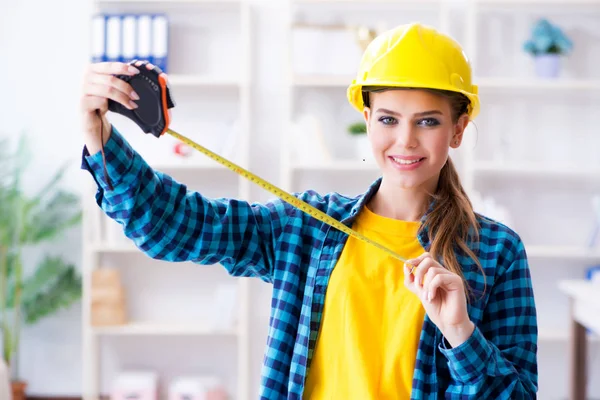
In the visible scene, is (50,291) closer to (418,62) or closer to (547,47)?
(547,47)

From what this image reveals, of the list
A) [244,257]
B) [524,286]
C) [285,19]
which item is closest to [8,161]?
[285,19]

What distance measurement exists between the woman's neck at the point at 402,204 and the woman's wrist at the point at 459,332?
1.04 feet

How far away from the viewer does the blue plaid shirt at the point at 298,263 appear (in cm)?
129

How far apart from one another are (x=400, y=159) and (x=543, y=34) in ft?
10.2

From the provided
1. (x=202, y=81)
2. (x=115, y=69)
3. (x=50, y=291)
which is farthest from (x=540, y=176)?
(x=115, y=69)

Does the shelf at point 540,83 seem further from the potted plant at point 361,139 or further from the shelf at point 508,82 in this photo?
the potted plant at point 361,139

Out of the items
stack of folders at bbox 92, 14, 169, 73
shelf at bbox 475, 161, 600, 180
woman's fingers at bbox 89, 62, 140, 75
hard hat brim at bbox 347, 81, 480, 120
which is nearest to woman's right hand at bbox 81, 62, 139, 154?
woman's fingers at bbox 89, 62, 140, 75

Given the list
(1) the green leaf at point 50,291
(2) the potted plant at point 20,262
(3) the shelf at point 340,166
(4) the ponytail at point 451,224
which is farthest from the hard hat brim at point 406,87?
(1) the green leaf at point 50,291

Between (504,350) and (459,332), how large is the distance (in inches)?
7.3

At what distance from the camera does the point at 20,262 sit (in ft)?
14.9

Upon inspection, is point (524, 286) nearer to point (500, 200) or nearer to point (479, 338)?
point (479, 338)

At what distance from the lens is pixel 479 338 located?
1.26 m

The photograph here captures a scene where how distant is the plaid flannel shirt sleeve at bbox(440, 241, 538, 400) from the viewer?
1278 mm

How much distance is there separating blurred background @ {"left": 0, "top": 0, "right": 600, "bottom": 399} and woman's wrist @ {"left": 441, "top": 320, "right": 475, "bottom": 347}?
9.77 feet
